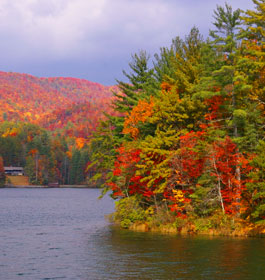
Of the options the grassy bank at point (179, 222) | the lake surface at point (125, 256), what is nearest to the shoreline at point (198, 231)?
the grassy bank at point (179, 222)

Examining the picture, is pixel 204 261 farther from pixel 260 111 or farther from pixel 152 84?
pixel 152 84

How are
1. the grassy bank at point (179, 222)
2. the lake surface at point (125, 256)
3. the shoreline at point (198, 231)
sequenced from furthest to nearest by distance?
the grassy bank at point (179, 222), the shoreline at point (198, 231), the lake surface at point (125, 256)

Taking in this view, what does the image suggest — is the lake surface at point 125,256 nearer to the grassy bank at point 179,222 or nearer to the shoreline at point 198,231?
the shoreline at point 198,231

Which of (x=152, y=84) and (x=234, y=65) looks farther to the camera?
(x=152, y=84)

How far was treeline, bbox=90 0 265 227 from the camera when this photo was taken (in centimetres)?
3800

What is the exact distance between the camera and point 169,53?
5500 cm

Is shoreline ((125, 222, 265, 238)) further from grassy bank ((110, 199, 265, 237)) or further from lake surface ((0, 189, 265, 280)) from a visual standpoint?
lake surface ((0, 189, 265, 280))

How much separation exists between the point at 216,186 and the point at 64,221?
74.6 ft

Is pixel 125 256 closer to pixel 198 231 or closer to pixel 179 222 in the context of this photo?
pixel 198 231

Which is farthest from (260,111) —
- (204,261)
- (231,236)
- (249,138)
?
(204,261)

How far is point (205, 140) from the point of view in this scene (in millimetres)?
41000

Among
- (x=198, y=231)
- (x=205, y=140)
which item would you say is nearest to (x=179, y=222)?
(x=198, y=231)

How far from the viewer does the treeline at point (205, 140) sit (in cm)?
3800

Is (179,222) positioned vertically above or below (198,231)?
above
